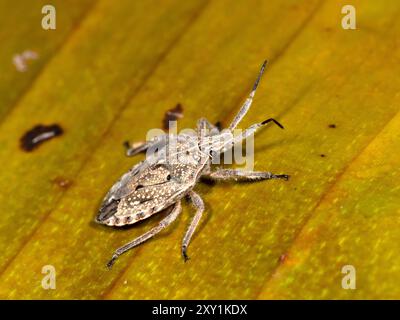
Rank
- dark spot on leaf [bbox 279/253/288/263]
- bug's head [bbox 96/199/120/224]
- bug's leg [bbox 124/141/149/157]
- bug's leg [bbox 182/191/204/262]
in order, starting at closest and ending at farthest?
dark spot on leaf [bbox 279/253/288/263] < bug's leg [bbox 182/191/204/262] < bug's head [bbox 96/199/120/224] < bug's leg [bbox 124/141/149/157]

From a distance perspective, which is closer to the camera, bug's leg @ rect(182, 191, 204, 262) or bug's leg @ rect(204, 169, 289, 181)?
bug's leg @ rect(182, 191, 204, 262)

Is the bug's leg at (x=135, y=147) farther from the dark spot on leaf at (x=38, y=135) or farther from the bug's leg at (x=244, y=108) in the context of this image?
the bug's leg at (x=244, y=108)

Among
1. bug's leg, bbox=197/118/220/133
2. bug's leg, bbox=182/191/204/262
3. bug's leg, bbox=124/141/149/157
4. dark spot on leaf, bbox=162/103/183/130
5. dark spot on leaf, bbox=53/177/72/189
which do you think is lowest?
bug's leg, bbox=182/191/204/262

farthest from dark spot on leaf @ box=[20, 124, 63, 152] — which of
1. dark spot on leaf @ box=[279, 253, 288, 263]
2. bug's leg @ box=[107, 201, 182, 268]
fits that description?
dark spot on leaf @ box=[279, 253, 288, 263]

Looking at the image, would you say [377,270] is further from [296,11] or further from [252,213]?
[296,11]

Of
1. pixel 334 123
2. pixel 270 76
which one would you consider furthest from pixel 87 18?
pixel 334 123

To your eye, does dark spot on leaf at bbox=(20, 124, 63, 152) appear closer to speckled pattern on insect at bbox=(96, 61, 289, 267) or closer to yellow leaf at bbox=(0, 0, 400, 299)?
yellow leaf at bbox=(0, 0, 400, 299)

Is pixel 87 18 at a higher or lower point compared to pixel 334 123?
higher
